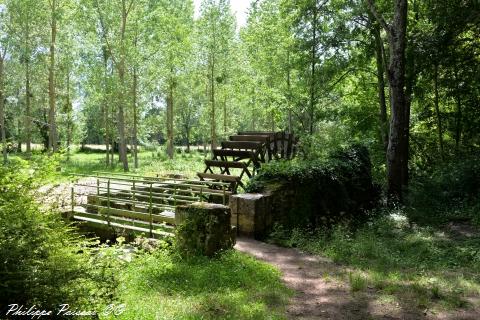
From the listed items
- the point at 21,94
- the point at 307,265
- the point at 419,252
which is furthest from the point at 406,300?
the point at 21,94

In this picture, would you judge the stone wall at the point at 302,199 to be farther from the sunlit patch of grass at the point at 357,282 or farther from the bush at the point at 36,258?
the bush at the point at 36,258

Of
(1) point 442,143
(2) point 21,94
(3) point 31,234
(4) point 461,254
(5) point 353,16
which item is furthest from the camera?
(2) point 21,94

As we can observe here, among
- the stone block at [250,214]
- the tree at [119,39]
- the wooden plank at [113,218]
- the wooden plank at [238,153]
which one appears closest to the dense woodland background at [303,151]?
the tree at [119,39]

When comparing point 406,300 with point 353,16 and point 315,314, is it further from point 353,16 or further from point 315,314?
point 353,16

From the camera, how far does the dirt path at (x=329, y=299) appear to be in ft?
18.0

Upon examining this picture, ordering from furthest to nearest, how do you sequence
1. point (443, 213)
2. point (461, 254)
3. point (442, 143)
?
point (442, 143) < point (443, 213) < point (461, 254)

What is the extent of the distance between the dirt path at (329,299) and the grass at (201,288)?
28 centimetres

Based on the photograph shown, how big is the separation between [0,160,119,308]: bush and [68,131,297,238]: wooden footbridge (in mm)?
4863

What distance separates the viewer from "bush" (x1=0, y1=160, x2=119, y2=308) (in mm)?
3695

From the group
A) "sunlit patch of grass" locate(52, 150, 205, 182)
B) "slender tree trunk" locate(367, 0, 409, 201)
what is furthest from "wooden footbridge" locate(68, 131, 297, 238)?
"slender tree trunk" locate(367, 0, 409, 201)

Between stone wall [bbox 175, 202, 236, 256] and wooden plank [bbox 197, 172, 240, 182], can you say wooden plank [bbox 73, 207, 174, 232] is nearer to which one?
stone wall [bbox 175, 202, 236, 256]

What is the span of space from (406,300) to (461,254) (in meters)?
3.43

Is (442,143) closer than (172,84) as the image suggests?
Yes

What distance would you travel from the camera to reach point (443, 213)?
12742 millimetres
